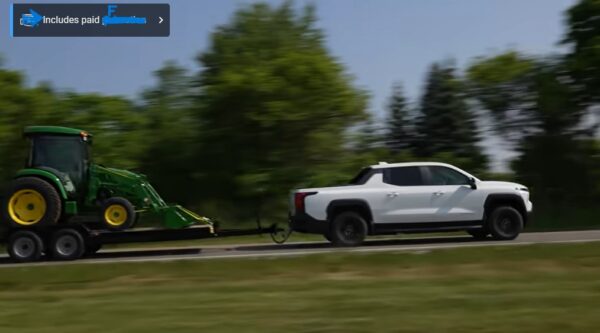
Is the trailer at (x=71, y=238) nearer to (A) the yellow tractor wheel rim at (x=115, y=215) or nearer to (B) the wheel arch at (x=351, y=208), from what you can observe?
(A) the yellow tractor wheel rim at (x=115, y=215)

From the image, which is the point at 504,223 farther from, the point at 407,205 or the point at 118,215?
the point at 118,215

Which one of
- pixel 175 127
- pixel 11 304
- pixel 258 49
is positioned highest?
pixel 258 49

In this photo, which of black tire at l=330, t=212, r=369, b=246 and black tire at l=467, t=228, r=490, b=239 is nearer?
black tire at l=330, t=212, r=369, b=246

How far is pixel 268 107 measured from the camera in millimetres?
29094

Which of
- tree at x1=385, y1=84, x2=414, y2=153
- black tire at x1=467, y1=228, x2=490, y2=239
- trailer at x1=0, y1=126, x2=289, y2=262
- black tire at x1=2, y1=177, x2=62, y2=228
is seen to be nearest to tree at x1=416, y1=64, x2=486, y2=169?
tree at x1=385, y1=84, x2=414, y2=153

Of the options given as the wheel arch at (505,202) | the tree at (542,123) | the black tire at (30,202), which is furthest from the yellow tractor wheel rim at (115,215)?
the tree at (542,123)

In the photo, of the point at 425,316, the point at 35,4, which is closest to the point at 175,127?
the point at 35,4

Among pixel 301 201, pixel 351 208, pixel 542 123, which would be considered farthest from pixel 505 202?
pixel 542 123

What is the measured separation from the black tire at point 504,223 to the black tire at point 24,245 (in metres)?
10.4

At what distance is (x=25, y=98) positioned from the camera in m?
27.7

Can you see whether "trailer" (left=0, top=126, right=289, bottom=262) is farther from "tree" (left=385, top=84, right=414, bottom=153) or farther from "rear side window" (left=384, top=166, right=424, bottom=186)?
"tree" (left=385, top=84, right=414, bottom=153)

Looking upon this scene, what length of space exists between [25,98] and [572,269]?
21.7 metres

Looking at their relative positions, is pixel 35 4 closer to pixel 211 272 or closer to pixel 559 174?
pixel 211 272

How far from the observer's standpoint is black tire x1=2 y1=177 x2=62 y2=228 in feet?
55.0
